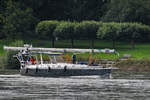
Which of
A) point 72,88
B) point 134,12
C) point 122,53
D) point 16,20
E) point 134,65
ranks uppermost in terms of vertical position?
point 134,12

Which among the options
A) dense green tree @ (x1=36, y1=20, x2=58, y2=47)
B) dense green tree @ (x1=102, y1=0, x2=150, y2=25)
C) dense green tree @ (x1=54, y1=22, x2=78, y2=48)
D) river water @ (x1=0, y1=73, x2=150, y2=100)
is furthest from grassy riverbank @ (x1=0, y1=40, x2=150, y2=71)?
river water @ (x1=0, y1=73, x2=150, y2=100)

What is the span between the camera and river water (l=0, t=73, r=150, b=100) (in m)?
47.5

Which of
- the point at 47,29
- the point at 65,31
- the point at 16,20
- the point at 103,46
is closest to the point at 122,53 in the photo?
the point at 103,46

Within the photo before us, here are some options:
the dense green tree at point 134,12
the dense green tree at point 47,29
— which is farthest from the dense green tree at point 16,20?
the dense green tree at point 134,12

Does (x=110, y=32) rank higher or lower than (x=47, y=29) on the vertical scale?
lower

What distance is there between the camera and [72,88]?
178 feet

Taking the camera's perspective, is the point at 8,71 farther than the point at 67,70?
Yes

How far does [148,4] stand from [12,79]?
70.5m

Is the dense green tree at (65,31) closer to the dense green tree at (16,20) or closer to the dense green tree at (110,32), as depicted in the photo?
the dense green tree at (110,32)

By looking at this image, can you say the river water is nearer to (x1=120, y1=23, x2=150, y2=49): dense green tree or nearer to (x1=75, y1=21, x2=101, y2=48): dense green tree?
(x1=120, y1=23, x2=150, y2=49): dense green tree

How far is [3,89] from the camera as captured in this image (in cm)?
→ 5284

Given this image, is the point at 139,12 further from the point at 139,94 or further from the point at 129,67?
the point at 139,94

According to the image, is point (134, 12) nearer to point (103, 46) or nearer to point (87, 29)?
point (103, 46)

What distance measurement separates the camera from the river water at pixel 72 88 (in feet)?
156
